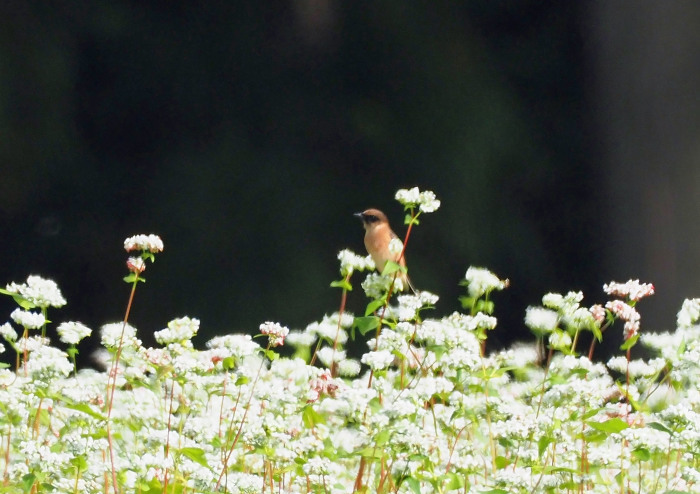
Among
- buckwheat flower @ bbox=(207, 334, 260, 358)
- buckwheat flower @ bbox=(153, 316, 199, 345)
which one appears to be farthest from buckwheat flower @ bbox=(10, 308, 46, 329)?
buckwheat flower @ bbox=(207, 334, 260, 358)

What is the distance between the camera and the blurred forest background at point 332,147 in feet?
15.9

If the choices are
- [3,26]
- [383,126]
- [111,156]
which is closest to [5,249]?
[111,156]

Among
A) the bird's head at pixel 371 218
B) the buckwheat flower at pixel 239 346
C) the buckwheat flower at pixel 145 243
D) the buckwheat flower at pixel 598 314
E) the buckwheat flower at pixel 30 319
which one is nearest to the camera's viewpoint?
the buckwheat flower at pixel 145 243

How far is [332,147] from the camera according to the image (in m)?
4.93

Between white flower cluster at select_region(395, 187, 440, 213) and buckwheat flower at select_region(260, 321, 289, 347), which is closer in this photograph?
white flower cluster at select_region(395, 187, 440, 213)

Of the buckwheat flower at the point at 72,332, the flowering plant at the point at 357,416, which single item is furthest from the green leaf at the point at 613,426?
the buckwheat flower at the point at 72,332

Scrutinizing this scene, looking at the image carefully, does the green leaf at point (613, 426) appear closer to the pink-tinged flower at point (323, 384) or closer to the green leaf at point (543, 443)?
the green leaf at point (543, 443)

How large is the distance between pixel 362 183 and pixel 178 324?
2.58 m

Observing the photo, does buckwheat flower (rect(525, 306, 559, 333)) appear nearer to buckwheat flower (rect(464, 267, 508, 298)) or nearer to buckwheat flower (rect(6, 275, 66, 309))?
buckwheat flower (rect(464, 267, 508, 298))

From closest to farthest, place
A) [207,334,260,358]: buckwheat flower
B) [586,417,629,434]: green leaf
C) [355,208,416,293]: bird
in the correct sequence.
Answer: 1. [586,417,629,434]: green leaf
2. [207,334,260,358]: buckwheat flower
3. [355,208,416,293]: bird

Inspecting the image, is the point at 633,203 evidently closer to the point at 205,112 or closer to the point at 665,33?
the point at 665,33

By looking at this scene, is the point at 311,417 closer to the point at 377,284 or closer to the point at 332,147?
the point at 377,284

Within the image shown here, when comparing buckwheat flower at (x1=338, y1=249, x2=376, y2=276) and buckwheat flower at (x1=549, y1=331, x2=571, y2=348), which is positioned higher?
buckwheat flower at (x1=338, y1=249, x2=376, y2=276)

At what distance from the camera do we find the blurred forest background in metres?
4.85
